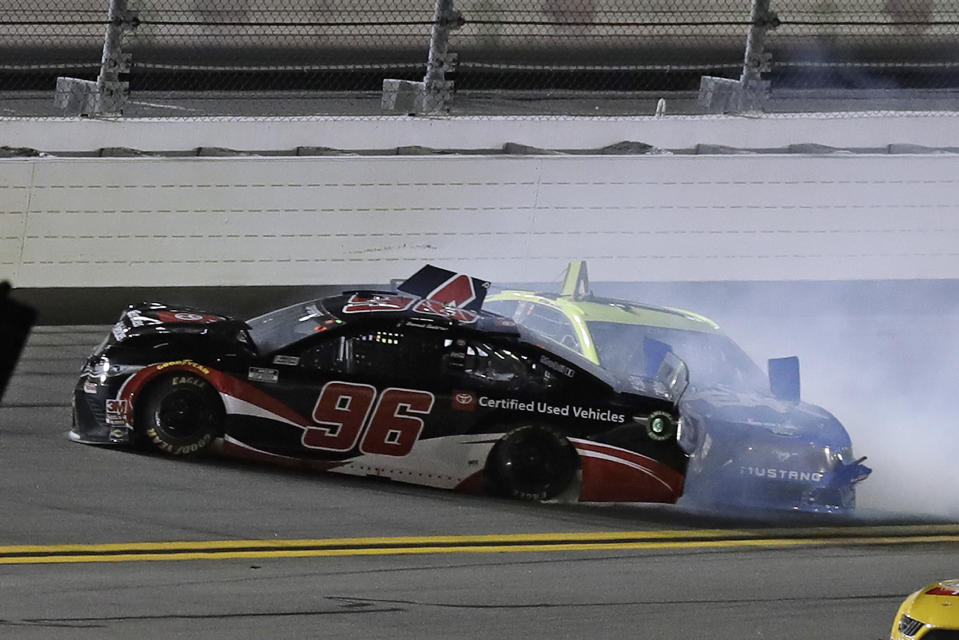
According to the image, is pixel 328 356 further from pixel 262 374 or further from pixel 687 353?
pixel 687 353

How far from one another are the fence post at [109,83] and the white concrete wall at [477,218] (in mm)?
909

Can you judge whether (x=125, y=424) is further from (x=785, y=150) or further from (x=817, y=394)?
(x=785, y=150)

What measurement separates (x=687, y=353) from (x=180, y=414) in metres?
3.55

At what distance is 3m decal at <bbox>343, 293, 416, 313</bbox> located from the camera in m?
9.34

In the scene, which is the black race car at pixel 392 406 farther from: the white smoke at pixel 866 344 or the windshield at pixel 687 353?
the white smoke at pixel 866 344

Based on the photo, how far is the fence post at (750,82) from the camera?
46.5 ft

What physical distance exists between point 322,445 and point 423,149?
16.0ft

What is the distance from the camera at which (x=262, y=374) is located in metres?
8.96

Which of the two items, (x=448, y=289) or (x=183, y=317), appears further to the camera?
(x=448, y=289)

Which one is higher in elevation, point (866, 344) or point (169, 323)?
point (866, 344)

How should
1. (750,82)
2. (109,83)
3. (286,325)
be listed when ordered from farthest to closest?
1. (750,82)
2. (109,83)
3. (286,325)

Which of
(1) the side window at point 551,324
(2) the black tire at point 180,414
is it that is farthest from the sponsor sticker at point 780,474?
(2) the black tire at point 180,414

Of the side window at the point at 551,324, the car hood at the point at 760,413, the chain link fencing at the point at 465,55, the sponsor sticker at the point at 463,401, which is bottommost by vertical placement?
the sponsor sticker at the point at 463,401

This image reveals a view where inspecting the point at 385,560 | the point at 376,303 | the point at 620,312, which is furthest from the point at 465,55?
the point at 385,560
